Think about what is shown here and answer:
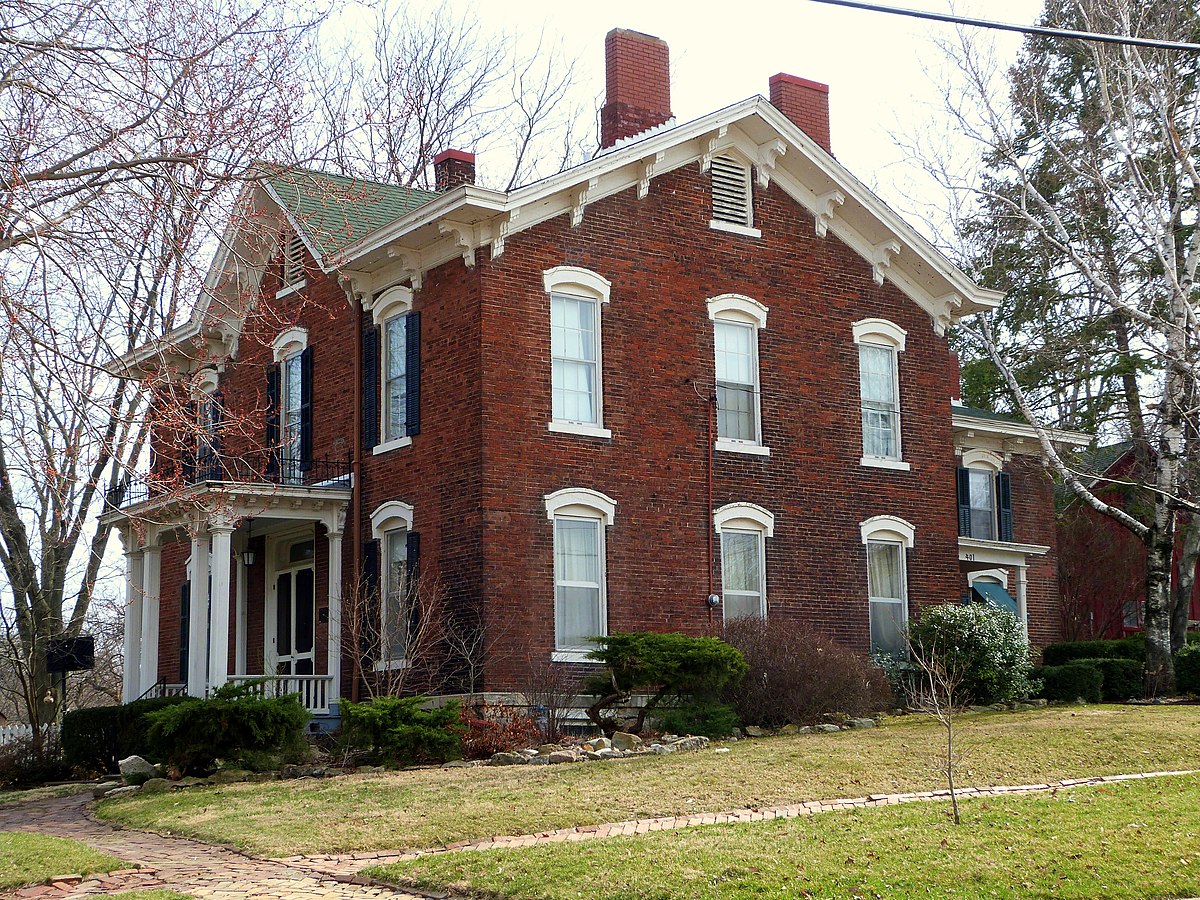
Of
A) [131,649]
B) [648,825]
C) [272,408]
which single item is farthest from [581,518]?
[131,649]

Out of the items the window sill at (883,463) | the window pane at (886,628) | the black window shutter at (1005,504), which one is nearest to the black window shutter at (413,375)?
the window sill at (883,463)

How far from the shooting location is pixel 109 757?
19.6m

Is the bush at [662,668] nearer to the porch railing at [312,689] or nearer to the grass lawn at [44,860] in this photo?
the porch railing at [312,689]

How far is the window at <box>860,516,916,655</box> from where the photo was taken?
22656 mm

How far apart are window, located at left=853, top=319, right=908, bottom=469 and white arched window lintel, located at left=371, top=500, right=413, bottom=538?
7640 millimetres

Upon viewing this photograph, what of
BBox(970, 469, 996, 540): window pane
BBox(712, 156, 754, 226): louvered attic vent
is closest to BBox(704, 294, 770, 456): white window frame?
BBox(712, 156, 754, 226): louvered attic vent

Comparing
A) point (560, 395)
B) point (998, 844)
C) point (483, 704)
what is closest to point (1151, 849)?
point (998, 844)

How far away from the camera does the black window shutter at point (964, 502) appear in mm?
28281

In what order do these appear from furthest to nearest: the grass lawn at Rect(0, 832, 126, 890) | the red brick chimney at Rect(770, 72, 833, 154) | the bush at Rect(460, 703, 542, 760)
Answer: the red brick chimney at Rect(770, 72, 833, 154), the bush at Rect(460, 703, 542, 760), the grass lawn at Rect(0, 832, 126, 890)

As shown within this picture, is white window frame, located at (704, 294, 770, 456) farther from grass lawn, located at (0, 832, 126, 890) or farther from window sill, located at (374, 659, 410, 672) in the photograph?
grass lawn, located at (0, 832, 126, 890)

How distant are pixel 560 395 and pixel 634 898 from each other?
11.9 meters

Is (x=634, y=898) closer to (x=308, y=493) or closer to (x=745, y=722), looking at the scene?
(x=745, y=722)

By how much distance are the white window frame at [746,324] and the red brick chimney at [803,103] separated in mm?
4026

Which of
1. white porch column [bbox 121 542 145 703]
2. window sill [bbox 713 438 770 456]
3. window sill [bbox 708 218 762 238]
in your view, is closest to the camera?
window sill [bbox 713 438 770 456]
